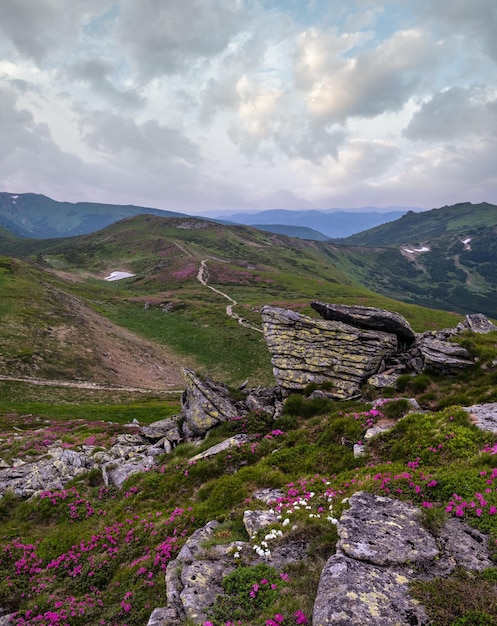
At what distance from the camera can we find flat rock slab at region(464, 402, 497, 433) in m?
14.5

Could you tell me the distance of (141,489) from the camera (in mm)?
19500

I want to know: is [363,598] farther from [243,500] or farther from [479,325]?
[479,325]

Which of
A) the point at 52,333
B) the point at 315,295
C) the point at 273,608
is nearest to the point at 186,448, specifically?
the point at 273,608

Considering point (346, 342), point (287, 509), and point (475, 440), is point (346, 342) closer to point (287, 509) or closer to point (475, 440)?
point (475, 440)

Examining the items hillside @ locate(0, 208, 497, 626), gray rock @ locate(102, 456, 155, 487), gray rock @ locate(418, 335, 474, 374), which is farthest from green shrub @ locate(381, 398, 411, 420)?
gray rock @ locate(102, 456, 155, 487)


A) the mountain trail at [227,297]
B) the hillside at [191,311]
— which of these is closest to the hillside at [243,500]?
the hillside at [191,311]

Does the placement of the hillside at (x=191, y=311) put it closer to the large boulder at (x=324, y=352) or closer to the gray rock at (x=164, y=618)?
the large boulder at (x=324, y=352)

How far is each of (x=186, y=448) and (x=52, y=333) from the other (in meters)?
59.2

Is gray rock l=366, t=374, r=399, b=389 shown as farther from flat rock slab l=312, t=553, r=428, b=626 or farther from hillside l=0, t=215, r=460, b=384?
hillside l=0, t=215, r=460, b=384

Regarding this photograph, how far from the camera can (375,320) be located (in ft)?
94.2

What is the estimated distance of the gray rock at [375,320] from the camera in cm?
2816

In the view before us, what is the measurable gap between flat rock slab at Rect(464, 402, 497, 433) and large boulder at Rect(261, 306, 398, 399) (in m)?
8.27

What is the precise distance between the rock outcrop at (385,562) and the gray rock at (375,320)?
1906 cm

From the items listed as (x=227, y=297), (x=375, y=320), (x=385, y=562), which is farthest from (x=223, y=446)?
(x=227, y=297)
